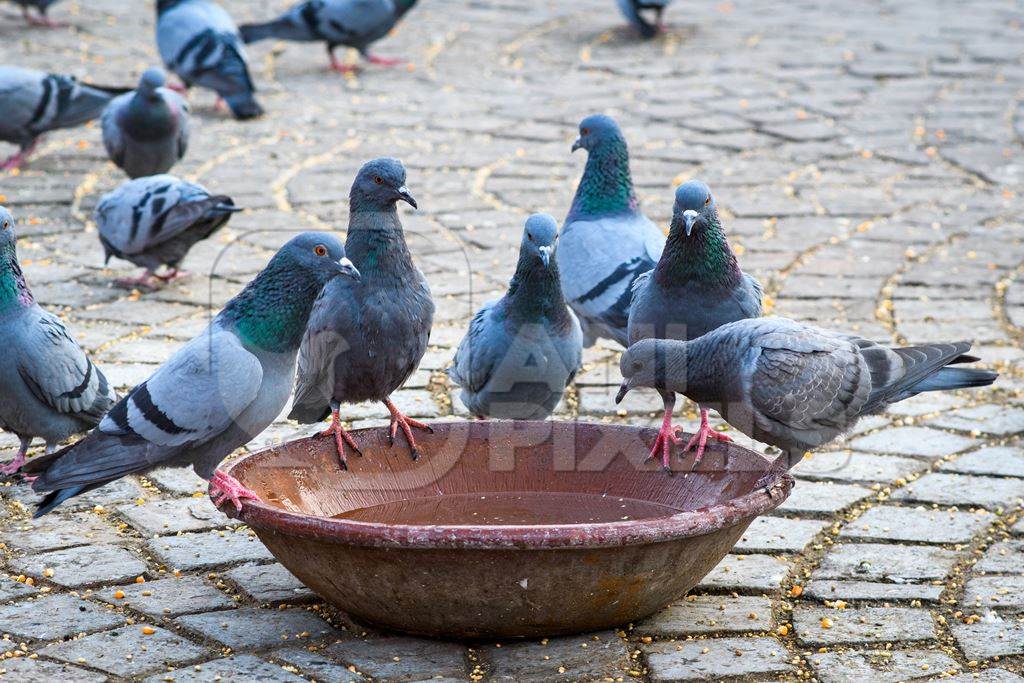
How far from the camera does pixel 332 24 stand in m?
11.0

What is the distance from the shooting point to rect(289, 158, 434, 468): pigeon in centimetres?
428

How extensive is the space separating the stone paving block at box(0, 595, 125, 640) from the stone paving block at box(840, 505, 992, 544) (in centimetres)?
231

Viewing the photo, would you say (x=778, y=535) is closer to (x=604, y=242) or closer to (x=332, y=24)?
(x=604, y=242)

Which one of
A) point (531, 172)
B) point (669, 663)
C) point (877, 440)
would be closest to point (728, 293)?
point (877, 440)

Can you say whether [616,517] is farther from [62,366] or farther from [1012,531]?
[62,366]

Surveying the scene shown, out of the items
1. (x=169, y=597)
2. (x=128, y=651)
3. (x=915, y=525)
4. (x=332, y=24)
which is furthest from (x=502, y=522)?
(x=332, y=24)

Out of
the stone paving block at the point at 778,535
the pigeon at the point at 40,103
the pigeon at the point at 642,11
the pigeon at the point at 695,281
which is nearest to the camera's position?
the stone paving block at the point at 778,535

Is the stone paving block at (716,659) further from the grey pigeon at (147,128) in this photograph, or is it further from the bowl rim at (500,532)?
the grey pigeon at (147,128)

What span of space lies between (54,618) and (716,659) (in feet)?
5.98

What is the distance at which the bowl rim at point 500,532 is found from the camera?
10.4 ft

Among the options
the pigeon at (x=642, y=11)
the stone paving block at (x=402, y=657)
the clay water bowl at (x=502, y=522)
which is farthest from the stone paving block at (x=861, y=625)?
the pigeon at (x=642, y=11)

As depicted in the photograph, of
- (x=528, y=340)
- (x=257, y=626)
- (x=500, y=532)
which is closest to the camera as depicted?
(x=500, y=532)

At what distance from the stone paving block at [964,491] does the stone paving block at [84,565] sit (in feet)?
8.41

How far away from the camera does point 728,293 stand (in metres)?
4.60
